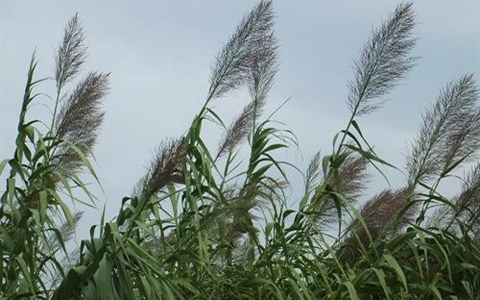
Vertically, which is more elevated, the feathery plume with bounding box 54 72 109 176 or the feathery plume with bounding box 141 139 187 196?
the feathery plume with bounding box 54 72 109 176

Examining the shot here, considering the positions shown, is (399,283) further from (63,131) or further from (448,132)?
(63,131)

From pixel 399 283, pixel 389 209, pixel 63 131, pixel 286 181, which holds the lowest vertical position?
A: pixel 399 283

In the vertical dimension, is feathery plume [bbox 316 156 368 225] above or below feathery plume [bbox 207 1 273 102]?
below

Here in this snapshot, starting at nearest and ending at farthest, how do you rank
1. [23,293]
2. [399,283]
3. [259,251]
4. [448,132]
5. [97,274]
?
[97,274] < [23,293] < [399,283] < [259,251] < [448,132]

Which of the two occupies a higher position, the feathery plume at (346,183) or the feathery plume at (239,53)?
the feathery plume at (239,53)

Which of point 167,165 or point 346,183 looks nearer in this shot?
point 167,165

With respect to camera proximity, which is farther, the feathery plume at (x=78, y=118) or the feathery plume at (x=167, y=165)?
the feathery plume at (x=78, y=118)

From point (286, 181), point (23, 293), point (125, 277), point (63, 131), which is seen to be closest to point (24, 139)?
point (63, 131)

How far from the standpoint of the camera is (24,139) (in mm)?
2371

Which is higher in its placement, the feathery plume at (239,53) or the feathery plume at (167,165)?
the feathery plume at (239,53)

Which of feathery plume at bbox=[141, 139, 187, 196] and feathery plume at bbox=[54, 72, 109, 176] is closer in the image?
feathery plume at bbox=[141, 139, 187, 196]

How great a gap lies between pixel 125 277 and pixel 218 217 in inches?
17.7

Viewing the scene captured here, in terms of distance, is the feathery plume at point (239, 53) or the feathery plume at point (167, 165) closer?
the feathery plume at point (167, 165)

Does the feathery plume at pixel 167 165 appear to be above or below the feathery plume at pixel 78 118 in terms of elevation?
below
